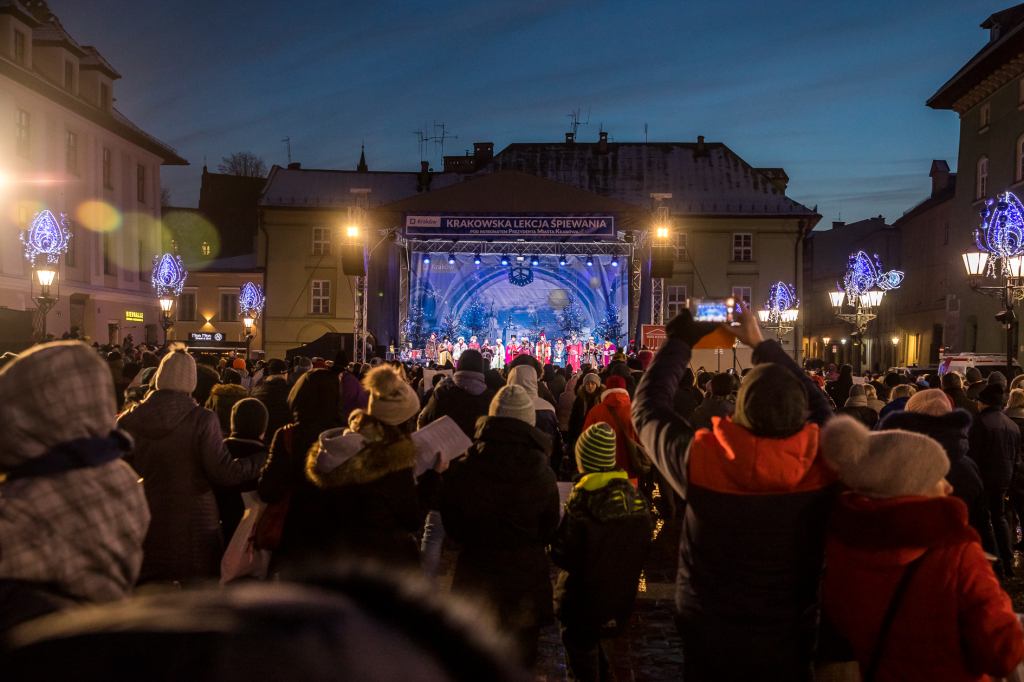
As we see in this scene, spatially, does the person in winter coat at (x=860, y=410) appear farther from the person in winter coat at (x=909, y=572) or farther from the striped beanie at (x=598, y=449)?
the person in winter coat at (x=909, y=572)

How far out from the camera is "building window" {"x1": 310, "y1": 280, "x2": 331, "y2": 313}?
127 feet

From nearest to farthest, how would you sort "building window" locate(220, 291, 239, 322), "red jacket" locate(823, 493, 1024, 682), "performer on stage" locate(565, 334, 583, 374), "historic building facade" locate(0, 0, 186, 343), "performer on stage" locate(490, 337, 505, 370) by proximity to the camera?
1. "red jacket" locate(823, 493, 1024, 682)
2. "historic building facade" locate(0, 0, 186, 343)
3. "performer on stage" locate(565, 334, 583, 374)
4. "performer on stage" locate(490, 337, 505, 370)
5. "building window" locate(220, 291, 239, 322)

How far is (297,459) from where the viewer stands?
441 cm

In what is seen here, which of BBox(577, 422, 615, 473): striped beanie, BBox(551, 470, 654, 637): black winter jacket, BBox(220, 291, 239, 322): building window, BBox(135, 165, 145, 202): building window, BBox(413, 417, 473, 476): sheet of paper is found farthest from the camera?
BBox(220, 291, 239, 322): building window

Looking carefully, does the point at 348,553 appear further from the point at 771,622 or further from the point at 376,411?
the point at 771,622

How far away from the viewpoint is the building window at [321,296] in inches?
1527

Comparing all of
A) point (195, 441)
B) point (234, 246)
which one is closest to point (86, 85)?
point (234, 246)

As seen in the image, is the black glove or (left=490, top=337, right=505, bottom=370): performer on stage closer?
the black glove

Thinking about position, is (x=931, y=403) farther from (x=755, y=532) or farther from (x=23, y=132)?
(x=23, y=132)

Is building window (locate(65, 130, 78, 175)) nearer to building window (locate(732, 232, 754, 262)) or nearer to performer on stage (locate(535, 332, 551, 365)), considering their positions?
performer on stage (locate(535, 332, 551, 365))

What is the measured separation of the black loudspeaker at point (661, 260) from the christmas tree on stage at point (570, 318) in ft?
A: 29.1

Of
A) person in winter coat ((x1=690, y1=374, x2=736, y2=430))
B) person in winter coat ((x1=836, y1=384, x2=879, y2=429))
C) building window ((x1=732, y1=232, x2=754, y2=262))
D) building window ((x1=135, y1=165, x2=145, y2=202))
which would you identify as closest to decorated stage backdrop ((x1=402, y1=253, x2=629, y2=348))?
building window ((x1=732, y1=232, x2=754, y2=262))

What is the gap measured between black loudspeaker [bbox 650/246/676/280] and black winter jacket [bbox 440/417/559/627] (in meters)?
20.0

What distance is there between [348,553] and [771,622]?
1.91 m
